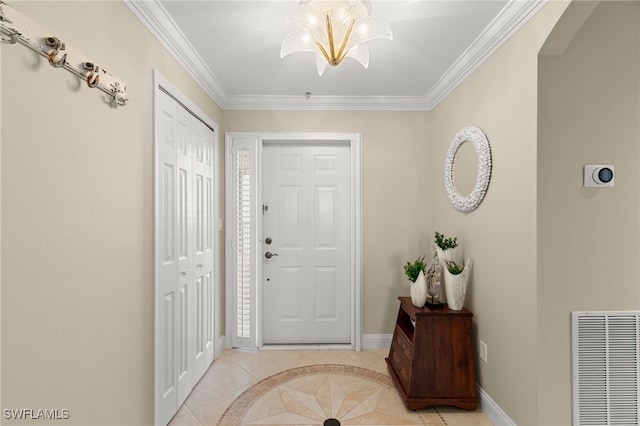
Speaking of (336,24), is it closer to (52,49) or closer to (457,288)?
(52,49)

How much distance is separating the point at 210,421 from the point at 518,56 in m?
2.87

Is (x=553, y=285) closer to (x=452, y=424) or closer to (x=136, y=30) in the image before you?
(x=452, y=424)

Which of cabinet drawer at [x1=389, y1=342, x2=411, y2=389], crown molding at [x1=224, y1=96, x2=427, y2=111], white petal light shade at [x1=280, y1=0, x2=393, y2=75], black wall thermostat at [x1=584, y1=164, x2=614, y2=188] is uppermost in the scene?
crown molding at [x1=224, y1=96, x2=427, y2=111]

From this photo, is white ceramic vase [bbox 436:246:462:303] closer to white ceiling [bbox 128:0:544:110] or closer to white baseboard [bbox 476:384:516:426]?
white baseboard [bbox 476:384:516:426]

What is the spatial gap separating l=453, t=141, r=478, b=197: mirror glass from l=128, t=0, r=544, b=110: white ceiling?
1.89ft

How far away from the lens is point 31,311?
1009 mm

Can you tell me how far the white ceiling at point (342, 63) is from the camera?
1709mm

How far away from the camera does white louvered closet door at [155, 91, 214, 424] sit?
182cm

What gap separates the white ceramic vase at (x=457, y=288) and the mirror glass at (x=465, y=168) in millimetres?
587

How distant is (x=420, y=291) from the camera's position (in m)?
2.23

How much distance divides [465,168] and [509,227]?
2.19 ft

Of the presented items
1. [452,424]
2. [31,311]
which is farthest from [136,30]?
[452,424]

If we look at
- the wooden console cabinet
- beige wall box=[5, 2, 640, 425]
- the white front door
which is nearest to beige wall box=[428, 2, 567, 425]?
beige wall box=[5, 2, 640, 425]

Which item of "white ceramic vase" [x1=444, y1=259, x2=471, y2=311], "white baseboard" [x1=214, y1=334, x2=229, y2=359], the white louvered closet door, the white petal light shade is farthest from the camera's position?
"white baseboard" [x1=214, y1=334, x2=229, y2=359]
